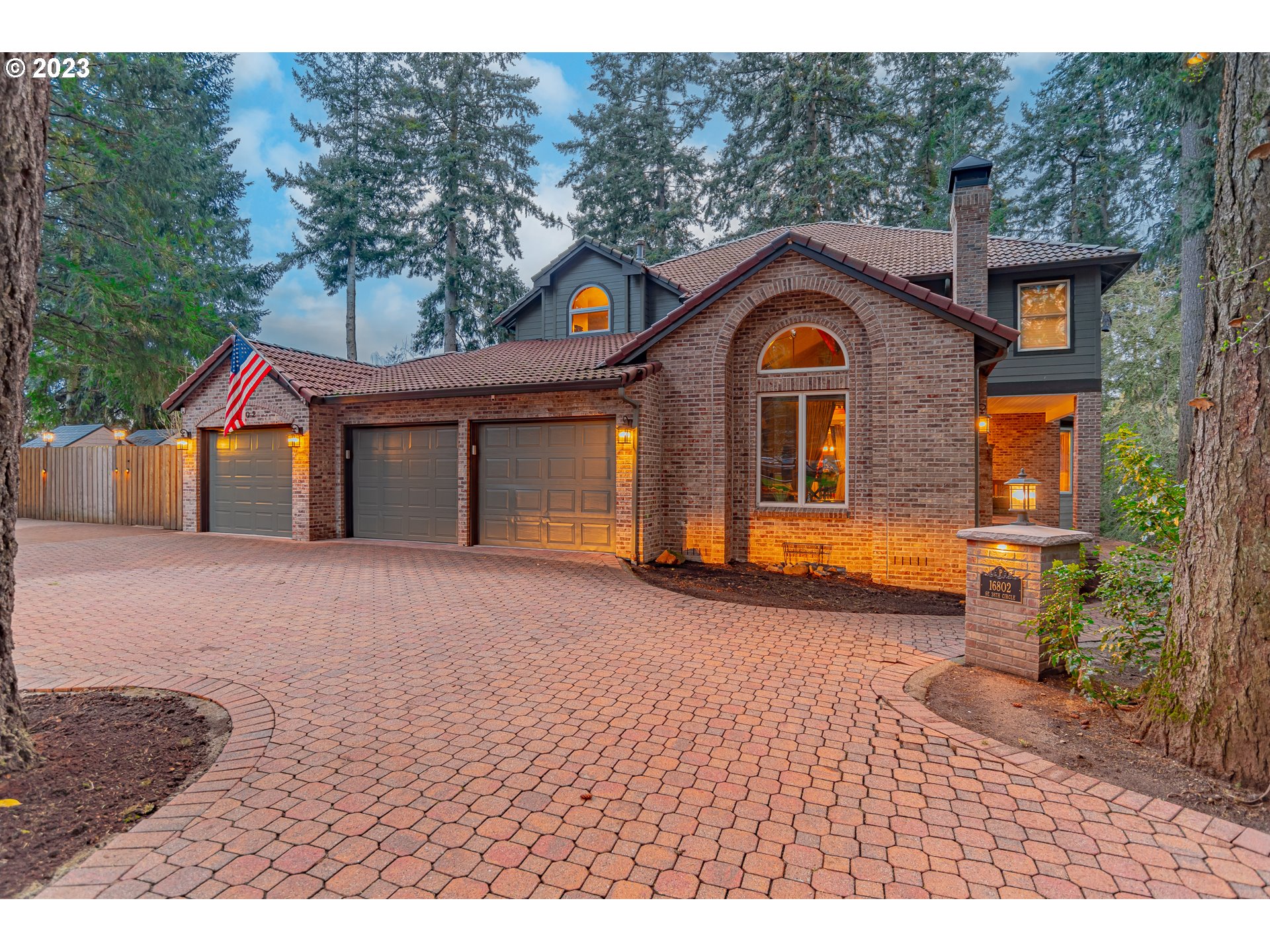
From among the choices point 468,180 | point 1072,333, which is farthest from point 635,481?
point 468,180

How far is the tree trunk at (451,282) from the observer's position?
919 inches

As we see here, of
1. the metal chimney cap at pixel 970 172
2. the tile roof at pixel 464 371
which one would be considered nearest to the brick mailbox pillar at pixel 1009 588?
the tile roof at pixel 464 371

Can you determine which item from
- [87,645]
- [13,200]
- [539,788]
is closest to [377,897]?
[539,788]

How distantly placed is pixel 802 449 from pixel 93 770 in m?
8.65

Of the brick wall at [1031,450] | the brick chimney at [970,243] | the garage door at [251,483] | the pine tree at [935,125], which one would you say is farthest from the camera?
the pine tree at [935,125]

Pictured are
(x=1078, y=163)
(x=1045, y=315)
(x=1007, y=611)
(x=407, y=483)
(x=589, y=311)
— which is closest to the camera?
(x=1007, y=611)

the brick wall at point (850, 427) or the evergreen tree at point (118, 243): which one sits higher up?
the evergreen tree at point (118, 243)

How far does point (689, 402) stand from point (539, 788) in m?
7.51

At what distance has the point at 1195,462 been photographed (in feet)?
10.3

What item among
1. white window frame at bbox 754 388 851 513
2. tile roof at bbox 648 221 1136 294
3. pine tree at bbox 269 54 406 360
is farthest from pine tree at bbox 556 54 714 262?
white window frame at bbox 754 388 851 513

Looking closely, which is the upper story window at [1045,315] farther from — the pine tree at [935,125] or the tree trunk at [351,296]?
the tree trunk at [351,296]

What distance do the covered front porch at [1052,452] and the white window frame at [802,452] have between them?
6.20m

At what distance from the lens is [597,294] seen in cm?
1407

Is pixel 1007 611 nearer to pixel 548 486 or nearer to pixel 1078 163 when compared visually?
pixel 548 486
